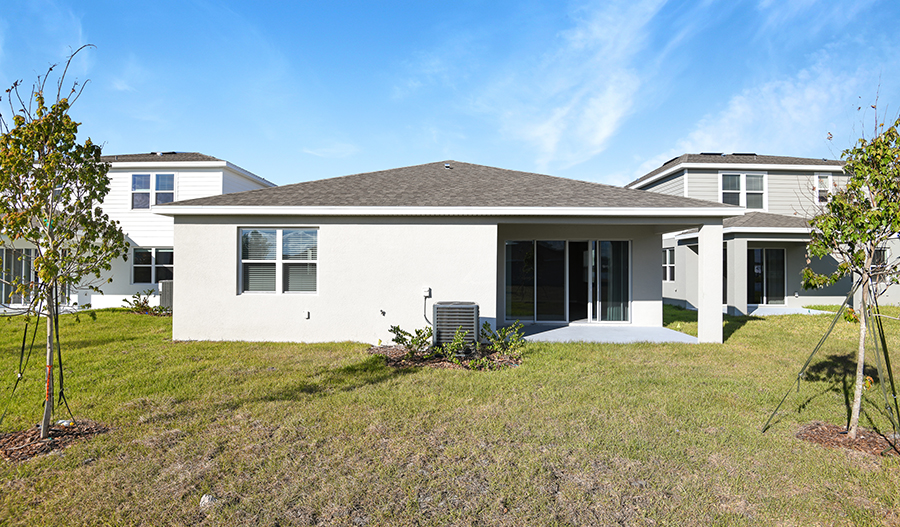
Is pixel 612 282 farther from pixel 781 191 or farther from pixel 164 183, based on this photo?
pixel 164 183

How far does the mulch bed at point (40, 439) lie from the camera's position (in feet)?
13.1

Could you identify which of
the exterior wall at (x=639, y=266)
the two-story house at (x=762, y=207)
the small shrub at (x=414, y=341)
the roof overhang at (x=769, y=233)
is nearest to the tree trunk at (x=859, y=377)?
the small shrub at (x=414, y=341)

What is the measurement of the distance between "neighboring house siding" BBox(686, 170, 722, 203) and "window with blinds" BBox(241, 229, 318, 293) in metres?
14.3

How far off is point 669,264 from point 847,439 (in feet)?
49.8

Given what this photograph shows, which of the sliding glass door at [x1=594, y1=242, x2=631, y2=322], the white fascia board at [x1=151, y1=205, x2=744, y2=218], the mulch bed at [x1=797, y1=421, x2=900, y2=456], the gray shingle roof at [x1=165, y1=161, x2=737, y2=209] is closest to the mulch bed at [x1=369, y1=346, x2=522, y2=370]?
the white fascia board at [x1=151, y1=205, x2=744, y2=218]

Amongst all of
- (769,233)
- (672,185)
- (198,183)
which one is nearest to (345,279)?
(198,183)

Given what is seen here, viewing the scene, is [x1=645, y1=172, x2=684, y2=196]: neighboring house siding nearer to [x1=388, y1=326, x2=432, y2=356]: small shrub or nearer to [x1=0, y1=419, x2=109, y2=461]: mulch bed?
[x1=388, y1=326, x2=432, y2=356]: small shrub

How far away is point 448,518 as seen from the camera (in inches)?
118

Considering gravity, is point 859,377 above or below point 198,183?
below

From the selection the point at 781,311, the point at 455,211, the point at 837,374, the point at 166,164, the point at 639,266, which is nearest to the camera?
the point at 837,374

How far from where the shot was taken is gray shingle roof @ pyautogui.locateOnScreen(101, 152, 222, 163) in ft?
51.6

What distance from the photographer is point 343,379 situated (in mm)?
6461

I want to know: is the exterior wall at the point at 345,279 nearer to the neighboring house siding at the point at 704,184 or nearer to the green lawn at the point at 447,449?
the green lawn at the point at 447,449

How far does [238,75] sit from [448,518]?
11167mm
